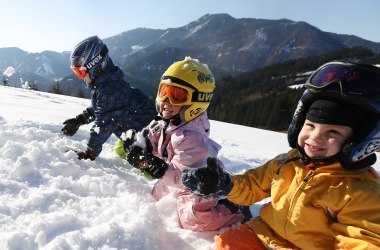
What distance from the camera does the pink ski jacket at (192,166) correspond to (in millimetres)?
3111

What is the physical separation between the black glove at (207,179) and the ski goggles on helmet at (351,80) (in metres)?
0.84

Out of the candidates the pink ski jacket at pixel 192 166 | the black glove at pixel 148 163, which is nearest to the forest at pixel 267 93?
the pink ski jacket at pixel 192 166

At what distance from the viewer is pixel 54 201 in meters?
3.15

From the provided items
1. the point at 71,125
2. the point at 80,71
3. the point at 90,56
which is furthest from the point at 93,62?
the point at 71,125

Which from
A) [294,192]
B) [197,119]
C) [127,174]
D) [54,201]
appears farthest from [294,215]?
[127,174]

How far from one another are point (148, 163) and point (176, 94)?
2.77ft

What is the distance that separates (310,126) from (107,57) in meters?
3.59

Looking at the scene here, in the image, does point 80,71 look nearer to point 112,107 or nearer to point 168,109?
point 112,107

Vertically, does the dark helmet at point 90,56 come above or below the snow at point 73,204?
above

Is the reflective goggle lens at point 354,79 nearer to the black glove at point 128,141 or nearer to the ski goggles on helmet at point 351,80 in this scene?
the ski goggles on helmet at point 351,80

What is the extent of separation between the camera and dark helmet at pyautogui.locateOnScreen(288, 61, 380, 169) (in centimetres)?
200

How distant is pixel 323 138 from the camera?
218 cm

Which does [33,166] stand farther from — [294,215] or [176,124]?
[294,215]

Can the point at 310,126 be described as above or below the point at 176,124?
above
